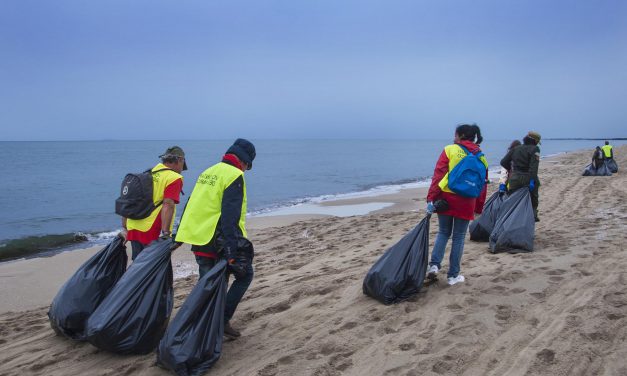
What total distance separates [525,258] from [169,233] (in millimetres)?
3862

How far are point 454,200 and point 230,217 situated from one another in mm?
2107

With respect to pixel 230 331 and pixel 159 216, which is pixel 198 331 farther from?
pixel 159 216

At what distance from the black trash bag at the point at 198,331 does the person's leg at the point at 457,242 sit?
7.38ft

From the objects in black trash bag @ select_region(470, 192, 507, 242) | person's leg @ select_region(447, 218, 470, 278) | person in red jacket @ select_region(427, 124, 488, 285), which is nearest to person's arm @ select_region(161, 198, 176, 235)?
person in red jacket @ select_region(427, 124, 488, 285)

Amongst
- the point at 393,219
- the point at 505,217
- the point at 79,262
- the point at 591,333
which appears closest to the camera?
the point at 591,333

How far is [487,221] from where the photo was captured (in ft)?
19.8

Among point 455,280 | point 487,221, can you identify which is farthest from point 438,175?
point 487,221

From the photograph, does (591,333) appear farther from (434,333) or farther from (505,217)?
(505,217)

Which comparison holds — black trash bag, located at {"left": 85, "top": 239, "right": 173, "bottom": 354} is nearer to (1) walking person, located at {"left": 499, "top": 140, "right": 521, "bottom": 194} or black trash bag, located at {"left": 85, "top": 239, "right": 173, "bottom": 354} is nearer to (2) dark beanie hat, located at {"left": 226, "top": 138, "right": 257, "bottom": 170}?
(2) dark beanie hat, located at {"left": 226, "top": 138, "right": 257, "bottom": 170}

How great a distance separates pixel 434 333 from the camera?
3244mm

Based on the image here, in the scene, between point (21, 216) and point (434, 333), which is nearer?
point (434, 333)

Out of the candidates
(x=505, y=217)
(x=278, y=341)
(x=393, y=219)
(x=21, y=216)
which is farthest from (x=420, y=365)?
(x=21, y=216)

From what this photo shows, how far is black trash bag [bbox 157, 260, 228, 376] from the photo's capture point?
2.78 metres

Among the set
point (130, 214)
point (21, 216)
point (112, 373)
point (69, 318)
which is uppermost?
point (130, 214)
